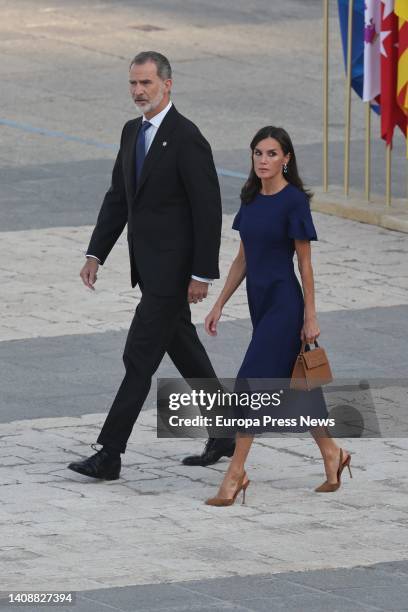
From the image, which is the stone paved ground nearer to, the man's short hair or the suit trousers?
the suit trousers

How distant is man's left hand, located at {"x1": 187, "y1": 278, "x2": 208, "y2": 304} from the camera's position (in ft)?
28.8

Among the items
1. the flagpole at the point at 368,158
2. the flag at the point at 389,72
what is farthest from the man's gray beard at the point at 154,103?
the flagpole at the point at 368,158

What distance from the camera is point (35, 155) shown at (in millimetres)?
17750

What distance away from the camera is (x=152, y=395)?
10.5 meters

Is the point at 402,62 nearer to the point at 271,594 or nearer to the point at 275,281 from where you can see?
the point at 275,281

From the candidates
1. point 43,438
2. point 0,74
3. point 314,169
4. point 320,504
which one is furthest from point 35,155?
point 320,504

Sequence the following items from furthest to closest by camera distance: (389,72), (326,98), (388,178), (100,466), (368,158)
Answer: (326,98)
(368,158)
(388,178)
(389,72)
(100,466)

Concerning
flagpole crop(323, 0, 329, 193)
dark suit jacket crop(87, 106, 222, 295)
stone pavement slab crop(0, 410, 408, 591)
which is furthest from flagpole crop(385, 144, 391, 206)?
dark suit jacket crop(87, 106, 222, 295)

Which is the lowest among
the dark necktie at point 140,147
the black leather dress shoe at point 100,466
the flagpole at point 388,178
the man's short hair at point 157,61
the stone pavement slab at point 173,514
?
the stone pavement slab at point 173,514

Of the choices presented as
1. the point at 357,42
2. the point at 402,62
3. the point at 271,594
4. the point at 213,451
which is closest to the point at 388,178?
the point at 402,62

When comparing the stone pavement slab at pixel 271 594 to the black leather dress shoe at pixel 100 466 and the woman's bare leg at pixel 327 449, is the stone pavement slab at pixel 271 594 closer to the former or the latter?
the woman's bare leg at pixel 327 449

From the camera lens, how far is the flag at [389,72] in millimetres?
14906

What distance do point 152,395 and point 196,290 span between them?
5.99 feet

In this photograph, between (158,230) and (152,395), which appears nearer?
(158,230)
